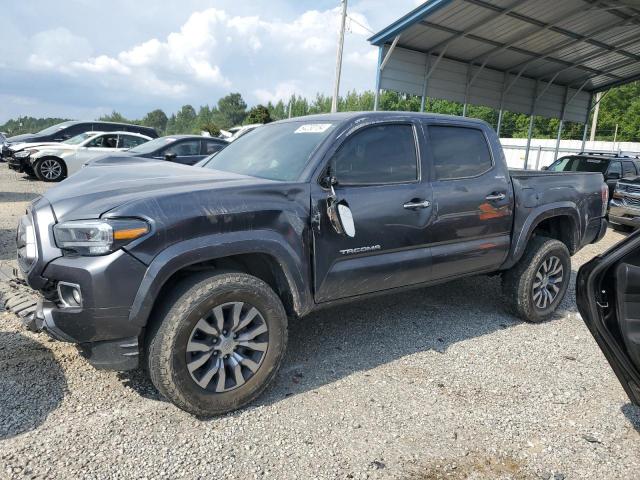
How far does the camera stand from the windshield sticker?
12.0ft

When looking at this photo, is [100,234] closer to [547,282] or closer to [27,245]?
[27,245]

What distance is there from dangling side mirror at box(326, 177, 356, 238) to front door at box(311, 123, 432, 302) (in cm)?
4

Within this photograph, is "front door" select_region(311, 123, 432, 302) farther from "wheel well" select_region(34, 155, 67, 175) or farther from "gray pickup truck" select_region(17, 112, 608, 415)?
"wheel well" select_region(34, 155, 67, 175)

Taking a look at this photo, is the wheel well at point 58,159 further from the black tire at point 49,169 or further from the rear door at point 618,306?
the rear door at point 618,306

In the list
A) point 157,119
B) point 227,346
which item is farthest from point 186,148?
point 157,119

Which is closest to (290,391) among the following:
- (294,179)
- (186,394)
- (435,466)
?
(186,394)

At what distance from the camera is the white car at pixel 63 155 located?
529 inches

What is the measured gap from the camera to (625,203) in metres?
10.4

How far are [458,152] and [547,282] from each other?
167 cm

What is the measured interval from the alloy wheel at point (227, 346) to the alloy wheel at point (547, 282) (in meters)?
2.94

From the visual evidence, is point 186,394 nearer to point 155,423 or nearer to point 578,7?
point 155,423

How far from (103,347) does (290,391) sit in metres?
1.24

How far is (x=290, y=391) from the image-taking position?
332 cm

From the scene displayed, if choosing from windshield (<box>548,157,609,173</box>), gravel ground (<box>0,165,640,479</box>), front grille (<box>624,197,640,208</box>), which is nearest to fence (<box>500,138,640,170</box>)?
windshield (<box>548,157,609,173</box>)
